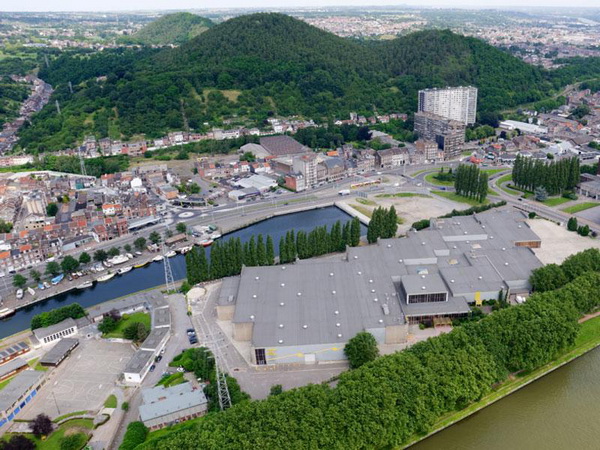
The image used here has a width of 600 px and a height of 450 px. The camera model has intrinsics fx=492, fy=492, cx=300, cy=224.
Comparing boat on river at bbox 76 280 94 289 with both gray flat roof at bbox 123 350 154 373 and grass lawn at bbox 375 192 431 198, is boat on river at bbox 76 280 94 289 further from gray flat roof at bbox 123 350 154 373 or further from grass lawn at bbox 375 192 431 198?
grass lawn at bbox 375 192 431 198

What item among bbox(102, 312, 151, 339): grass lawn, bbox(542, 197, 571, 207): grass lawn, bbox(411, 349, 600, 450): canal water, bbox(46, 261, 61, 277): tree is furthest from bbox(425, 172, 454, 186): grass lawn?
Answer: bbox(46, 261, 61, 277): tree

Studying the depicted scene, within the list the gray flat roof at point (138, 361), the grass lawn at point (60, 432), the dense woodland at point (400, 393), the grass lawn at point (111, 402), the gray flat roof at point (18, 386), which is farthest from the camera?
the gray flat roof at point (138, 361)

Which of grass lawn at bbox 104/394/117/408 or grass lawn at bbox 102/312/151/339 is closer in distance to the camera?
grass lawn at bbox 104/394/117/408

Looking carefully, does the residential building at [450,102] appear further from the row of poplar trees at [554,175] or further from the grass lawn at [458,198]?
the row of poplar trees at [554,175]

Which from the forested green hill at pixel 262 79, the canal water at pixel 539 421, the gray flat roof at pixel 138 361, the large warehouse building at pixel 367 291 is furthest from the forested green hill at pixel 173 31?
the canal water at pixel 539 421

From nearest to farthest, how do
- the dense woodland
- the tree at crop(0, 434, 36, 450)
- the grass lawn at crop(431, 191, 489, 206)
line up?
the dense woodland → the tree at crop(0, 434, 36, 450) → the grass lawn at crop(431, 191, 489, 206)

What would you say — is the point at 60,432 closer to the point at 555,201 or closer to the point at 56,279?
the point at 56,279

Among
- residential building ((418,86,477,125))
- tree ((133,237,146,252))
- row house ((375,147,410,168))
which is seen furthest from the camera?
residential building ((418,86,477,125))

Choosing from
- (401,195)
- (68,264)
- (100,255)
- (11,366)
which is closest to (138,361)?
(11,366)
